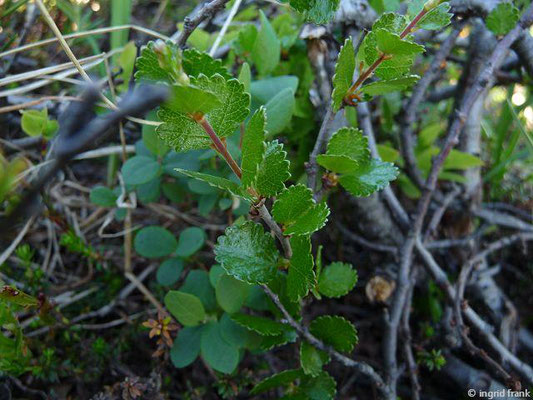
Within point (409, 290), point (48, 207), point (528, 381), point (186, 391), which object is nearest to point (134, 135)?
point (48, 207)

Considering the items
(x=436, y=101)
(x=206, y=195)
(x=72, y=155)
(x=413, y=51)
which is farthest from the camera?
(x=436, y=101)

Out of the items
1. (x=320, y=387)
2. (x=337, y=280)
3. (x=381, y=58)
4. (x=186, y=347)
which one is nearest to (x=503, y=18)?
(x=381, y=58)

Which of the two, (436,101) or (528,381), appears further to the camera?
(436,101)

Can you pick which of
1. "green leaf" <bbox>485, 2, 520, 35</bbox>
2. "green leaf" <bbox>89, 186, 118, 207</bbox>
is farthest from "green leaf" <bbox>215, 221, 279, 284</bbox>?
"green leaf" <bbox>485, 2, 520, 35</bbox>

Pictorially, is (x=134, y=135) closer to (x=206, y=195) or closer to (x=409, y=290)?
(x=206, y=195)

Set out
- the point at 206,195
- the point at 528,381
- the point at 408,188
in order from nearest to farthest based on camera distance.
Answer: the point at 528,381 → the point at 206,195 → the point at 408,188

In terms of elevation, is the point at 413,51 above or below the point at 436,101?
above

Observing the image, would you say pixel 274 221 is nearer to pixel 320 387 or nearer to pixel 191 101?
pixel 191 101
